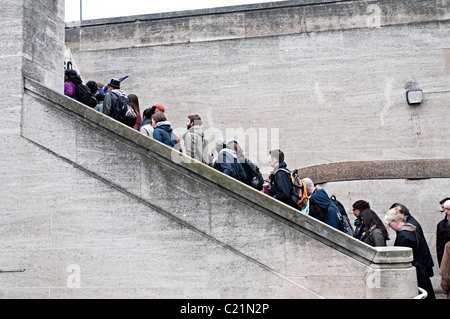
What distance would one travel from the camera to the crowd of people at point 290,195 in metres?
6.64

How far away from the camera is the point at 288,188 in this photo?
663cm

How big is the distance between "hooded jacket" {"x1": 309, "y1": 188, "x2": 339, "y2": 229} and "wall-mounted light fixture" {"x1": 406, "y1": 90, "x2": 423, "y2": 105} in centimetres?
456

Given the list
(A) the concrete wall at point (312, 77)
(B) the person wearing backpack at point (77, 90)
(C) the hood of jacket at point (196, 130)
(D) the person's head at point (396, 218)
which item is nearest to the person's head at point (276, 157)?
(C) the hood of jacket at point (196, 130)

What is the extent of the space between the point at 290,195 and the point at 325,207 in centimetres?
91

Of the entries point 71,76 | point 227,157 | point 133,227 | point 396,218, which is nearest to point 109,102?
point 71,76

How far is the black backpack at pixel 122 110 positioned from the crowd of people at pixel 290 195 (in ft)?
0.14

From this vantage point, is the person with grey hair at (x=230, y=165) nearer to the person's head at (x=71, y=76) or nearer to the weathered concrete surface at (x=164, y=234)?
the weathered concrete surface at (x=164, y=234)

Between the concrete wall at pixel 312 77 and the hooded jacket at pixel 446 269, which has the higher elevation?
the concrete wall at pixel 312 77

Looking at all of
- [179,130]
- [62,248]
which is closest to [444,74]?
[179,130]

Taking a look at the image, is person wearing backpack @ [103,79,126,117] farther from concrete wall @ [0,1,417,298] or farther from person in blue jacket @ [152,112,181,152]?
concrete wall @ [0,1,417,298]

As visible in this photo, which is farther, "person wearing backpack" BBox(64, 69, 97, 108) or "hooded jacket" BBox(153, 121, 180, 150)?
"person wearing backpack" BBox(64, 69, 97, 108)

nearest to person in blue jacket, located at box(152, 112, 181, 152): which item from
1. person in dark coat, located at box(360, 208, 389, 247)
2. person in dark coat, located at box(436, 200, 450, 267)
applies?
person in dark coat, located at box(360, 208, 389, 247)

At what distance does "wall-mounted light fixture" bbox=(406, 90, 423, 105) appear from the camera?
10.8 meters
